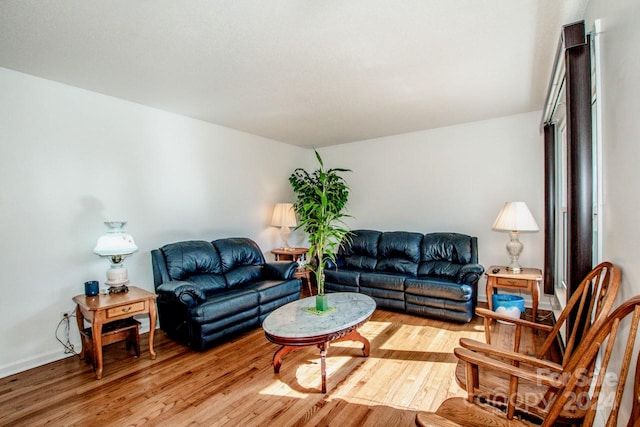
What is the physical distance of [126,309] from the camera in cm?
271

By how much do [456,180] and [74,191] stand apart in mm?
4720

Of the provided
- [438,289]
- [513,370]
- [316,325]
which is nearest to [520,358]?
[513,370]

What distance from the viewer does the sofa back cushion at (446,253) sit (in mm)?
4012

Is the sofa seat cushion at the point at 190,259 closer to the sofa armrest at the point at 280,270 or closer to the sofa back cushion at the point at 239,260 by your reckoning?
the sofa back cushion at the point at 239,260

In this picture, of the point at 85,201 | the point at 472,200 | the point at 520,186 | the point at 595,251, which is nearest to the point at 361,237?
the point at 472,200

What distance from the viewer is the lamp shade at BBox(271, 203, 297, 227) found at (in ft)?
16.2

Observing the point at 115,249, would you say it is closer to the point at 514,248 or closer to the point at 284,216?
the point at 284,216

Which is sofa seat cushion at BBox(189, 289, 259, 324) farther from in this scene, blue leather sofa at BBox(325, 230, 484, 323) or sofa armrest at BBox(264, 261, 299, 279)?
Answer: blue leather sofa at BBox(325, 230, 484, 323)

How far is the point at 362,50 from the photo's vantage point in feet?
7.82

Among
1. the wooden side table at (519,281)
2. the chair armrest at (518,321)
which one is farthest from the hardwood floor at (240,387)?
the chair armrest at (518,321)

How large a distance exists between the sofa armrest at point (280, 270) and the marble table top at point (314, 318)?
0.98 metres

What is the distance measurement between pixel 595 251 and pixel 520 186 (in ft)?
8.27

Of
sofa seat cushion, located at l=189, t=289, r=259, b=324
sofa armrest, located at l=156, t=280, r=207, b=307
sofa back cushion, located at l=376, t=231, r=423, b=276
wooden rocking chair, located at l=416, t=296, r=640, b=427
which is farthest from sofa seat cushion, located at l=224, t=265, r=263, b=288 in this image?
wooden rocking chair, located at l=416, t=296, r=640, b=427

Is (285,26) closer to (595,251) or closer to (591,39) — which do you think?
(591,39)
